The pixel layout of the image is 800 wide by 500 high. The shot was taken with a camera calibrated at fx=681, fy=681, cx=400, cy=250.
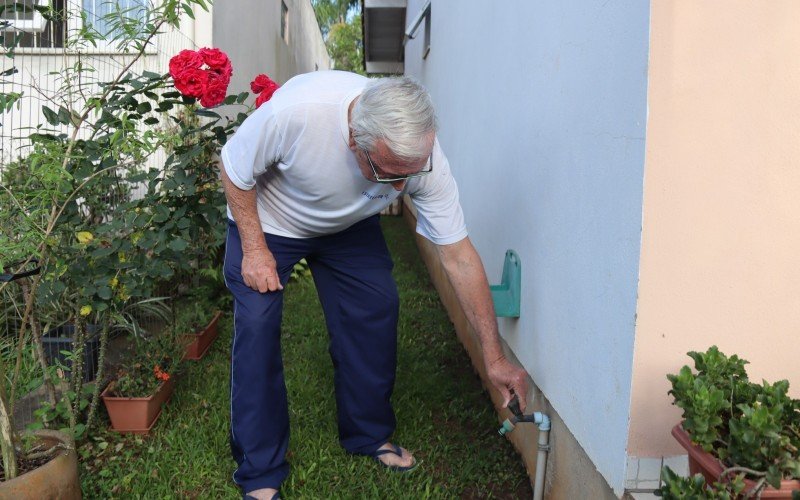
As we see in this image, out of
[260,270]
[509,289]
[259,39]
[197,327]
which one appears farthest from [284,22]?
[260,270]

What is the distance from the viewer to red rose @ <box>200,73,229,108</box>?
9.36 ft

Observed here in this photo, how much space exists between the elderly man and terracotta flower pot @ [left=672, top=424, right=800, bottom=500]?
3.20 feet

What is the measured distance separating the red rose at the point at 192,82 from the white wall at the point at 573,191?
1287 mm

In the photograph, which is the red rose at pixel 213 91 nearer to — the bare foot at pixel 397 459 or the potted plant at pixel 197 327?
the potted plant at pixel 197 327

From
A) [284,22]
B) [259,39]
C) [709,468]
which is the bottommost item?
[709,468]

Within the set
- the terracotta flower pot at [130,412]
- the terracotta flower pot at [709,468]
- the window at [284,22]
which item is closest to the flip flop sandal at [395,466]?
the terracotta flower pot at [130,412]

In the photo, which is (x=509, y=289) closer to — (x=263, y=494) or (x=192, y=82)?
(x=263, y=494)

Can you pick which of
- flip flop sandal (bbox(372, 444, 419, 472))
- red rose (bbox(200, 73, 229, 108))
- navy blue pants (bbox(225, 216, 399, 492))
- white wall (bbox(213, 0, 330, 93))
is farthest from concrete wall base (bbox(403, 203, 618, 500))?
white wall (bbox(213, 0, 330, 93))

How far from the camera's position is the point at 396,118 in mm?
1961

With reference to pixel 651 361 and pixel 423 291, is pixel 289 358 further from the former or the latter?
pixel 651 361

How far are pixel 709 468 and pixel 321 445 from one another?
195 centimetres

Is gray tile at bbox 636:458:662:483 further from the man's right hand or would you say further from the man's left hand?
the man's right hand

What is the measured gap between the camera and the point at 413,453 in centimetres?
289

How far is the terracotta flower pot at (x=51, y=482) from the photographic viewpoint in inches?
76.2
